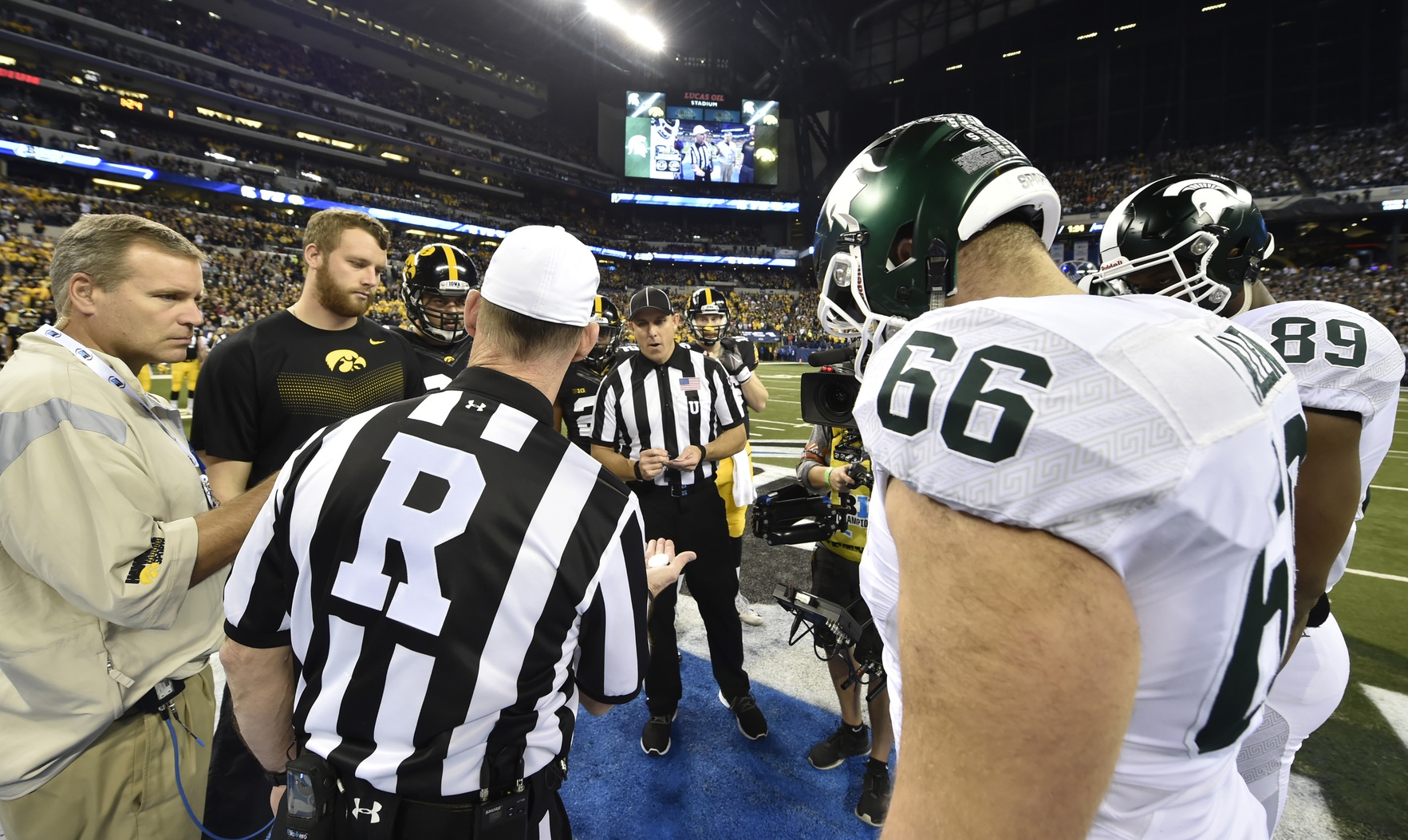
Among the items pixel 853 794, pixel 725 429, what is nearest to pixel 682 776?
pixel 853 794

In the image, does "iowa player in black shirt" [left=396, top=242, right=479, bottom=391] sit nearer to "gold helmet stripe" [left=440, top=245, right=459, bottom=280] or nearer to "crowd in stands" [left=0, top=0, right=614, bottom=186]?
"gold helmet stripe" [left=440, top=245, right=459, bottom=280]

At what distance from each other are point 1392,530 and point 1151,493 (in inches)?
329

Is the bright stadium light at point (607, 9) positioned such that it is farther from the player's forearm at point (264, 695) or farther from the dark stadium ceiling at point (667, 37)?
the player's forearm at point (264, 695)

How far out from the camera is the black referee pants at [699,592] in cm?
317

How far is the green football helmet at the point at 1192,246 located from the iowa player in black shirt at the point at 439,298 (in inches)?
123

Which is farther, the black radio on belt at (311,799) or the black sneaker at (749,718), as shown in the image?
the black sneaker at (749,718)

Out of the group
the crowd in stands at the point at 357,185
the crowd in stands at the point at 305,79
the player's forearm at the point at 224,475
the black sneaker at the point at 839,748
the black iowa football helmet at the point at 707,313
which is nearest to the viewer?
the player's forearm at the point at 224,475

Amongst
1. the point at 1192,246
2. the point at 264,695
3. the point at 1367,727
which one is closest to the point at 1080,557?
the point at 264,695

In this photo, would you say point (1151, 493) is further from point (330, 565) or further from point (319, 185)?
point (319, 185)

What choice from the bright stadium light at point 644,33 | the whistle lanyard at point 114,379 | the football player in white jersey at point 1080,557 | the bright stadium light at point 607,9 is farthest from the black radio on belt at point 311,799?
the bright stadium light at point 644,33

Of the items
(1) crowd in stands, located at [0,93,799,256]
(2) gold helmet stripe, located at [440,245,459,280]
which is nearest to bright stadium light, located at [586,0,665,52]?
(1) crowd in stands, located at [0,93,799,256]

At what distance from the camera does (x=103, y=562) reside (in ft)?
4.95

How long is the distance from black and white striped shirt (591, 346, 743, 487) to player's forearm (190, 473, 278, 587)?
2069 millimetres

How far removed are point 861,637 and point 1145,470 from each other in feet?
7.04
